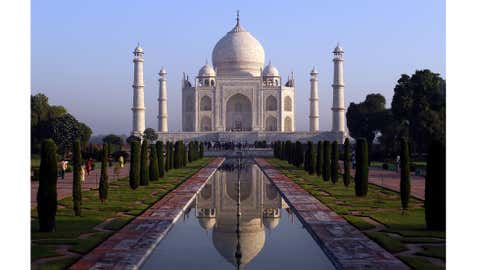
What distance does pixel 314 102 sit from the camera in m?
42.1

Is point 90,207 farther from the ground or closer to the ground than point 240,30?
closer to the ground

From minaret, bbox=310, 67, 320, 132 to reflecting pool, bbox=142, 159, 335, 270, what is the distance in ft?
100

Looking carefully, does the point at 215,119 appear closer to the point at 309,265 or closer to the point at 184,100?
the point at 184,100

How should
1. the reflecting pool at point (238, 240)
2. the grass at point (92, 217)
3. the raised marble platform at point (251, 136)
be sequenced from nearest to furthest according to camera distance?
the reflecting pool at point (238, 240)
the grass at point (92, 217)
the raised marble platform at point (251, 136)

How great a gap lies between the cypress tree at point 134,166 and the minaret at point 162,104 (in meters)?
27.0

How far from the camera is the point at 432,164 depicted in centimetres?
814

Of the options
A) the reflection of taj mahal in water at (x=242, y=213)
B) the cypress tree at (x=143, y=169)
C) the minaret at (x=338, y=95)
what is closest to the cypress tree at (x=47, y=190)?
the reflection of taj mahal in water at (x=242, y=213)

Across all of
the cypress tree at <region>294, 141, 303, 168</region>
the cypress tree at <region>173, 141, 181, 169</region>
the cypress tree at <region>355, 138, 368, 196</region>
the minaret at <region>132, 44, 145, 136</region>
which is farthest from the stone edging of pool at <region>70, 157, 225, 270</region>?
the minaret at <region>132, 44, 145, 136</region>

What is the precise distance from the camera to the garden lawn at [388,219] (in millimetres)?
6652

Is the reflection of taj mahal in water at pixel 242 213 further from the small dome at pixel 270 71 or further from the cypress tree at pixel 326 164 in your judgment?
the small dome at pixel 270 71

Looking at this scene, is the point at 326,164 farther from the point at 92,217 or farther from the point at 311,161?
the point at 92,217

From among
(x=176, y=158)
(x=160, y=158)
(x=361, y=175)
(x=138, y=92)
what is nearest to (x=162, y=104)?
(x=138, y=92)
